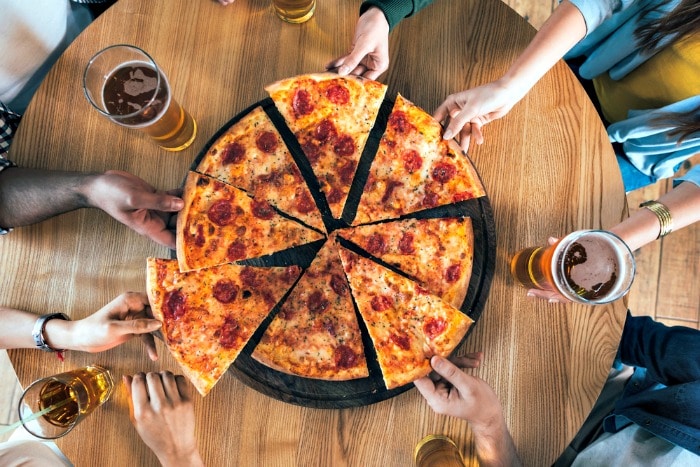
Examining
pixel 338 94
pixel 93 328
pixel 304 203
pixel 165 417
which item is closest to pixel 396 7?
pixel 338 94

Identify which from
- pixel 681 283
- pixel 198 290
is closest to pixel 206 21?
pixel 198 290

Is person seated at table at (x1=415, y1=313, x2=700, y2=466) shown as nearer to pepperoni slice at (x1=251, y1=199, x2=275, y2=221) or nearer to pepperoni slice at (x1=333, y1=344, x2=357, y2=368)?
pepperoni slice at (x1=333, y1=344, x2=357, y2=368)

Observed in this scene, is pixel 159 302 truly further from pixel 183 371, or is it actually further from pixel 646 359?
pixel 646 359

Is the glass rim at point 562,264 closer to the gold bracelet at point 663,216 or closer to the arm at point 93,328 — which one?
the gold bracelet at point 663,216

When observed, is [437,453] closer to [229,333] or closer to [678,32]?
[229,333]

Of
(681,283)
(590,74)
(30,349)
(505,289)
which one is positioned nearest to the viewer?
(30,349)

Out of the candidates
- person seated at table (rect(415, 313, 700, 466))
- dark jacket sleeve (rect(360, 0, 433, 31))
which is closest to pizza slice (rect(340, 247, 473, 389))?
person seated at table (rect(415, 313, 700, 466))
